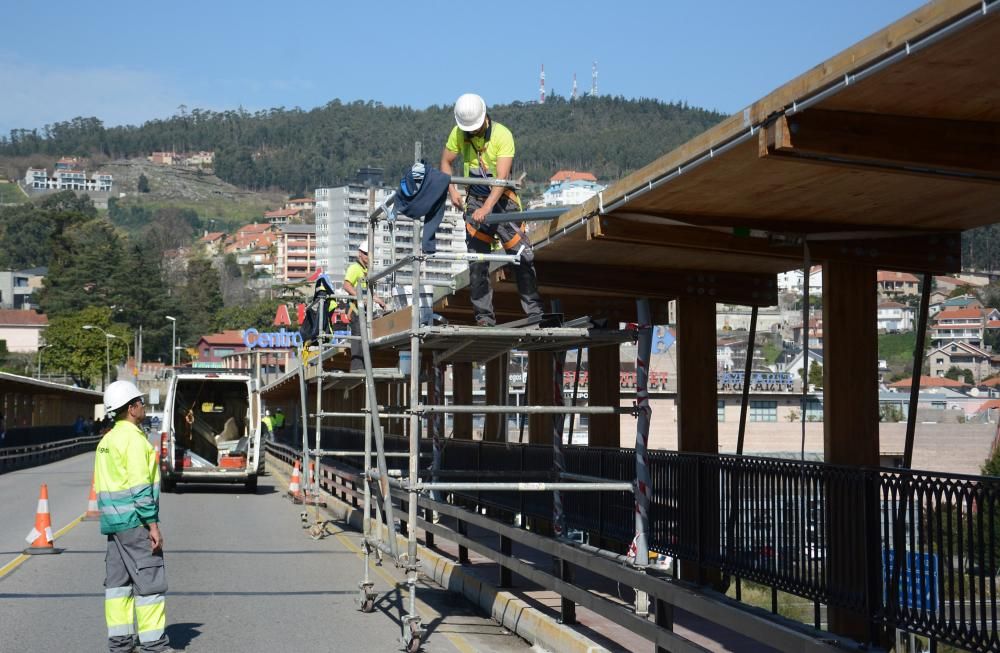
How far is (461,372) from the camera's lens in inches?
875

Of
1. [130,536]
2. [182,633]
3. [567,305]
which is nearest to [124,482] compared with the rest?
[130,536]

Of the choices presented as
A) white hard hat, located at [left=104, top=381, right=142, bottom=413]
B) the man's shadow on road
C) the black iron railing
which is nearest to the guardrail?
the man's shadow on road

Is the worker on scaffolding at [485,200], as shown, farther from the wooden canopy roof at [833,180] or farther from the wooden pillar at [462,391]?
the wooden pillar at [462,391]

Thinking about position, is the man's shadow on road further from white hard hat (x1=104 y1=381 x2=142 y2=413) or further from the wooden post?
the wooden post

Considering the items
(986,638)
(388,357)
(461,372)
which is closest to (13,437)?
(388,357)

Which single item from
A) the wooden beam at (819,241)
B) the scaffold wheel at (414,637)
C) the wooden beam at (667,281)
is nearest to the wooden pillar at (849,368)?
the wooden beam at (819,241)

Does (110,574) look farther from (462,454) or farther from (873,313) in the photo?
(462,454)

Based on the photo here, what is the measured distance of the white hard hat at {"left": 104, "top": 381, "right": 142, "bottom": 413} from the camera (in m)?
9.73

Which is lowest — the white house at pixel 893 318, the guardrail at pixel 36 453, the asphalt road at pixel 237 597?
the guardrail at pixel 36 453

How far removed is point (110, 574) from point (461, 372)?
1287cm

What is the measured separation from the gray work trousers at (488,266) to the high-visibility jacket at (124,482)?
10.2ft

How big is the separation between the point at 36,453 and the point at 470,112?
44167 mm

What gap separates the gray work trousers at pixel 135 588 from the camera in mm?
9477

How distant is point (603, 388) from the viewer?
1653 centimetres
